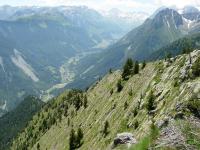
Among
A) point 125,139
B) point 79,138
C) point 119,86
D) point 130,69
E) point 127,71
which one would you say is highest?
point 125,139

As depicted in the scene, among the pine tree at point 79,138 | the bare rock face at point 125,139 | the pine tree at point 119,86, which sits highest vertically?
the bare rock face at point 125,139

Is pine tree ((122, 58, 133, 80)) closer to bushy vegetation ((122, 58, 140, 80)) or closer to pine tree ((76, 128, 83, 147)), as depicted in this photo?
bushy vegetation ((122, 58, 140, 80))

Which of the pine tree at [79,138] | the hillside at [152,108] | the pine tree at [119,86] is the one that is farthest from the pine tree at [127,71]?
the pine tree at [79,138]

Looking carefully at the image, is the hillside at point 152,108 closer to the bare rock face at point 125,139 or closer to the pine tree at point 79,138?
the pine tree at point 79,138

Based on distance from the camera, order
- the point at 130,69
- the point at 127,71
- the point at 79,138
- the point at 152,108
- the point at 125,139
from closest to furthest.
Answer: the point at 125,139 < the point at 152,108 < the point at 79,138 < the point at 127,71 < the point at 130,69

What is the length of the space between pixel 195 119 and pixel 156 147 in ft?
21.7

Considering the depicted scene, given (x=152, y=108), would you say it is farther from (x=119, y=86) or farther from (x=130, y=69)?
(x=130, y=69)

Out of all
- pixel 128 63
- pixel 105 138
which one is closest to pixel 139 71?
pixel 128 63

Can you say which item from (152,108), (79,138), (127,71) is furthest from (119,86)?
(152,108)

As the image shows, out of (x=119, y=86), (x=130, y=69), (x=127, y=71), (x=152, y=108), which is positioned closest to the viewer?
(x=152, y=108)

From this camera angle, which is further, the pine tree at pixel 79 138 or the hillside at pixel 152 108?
the pine tree at pixel 79 138

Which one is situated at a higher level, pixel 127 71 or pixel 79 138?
pixel 127 71

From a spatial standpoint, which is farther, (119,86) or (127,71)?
(127,71)

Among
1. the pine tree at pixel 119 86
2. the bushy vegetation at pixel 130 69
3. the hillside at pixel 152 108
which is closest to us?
the hillside at pixel 152 108
